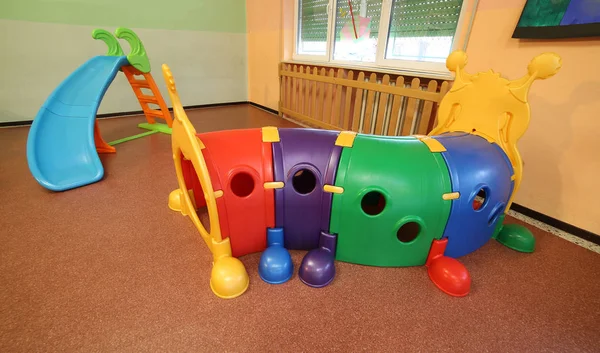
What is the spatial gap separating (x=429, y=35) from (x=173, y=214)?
8.29 ft

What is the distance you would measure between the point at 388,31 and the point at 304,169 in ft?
6.94

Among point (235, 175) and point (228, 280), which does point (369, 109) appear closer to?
point (235, 175)

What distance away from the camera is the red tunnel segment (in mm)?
1242

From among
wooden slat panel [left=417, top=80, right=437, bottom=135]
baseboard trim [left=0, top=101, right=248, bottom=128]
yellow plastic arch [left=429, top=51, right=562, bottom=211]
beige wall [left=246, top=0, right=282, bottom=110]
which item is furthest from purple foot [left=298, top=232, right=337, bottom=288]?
baseboard trim [left=0, top=101, right=248, bottom=128]

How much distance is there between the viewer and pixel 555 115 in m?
1.68

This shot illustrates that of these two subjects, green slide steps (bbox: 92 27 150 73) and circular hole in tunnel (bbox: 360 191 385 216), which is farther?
green slide steps (bbox: 92 27 150 73)

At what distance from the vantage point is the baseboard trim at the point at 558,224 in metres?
1.69

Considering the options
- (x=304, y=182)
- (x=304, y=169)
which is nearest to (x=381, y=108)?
(x=304, y=182)

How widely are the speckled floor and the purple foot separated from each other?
4cm

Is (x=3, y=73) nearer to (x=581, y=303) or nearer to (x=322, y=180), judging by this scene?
(x=322, y=180)

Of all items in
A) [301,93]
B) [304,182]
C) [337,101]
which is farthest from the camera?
[301,93]

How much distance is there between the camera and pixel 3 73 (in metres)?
3.22

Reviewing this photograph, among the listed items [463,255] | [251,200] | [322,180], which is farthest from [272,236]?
[463,255]

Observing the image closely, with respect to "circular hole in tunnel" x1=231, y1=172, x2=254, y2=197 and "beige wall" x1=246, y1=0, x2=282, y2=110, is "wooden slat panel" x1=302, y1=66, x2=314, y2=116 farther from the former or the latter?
"circular hole in tunnel" x1=231, y1=172, x2=254, y2=197
